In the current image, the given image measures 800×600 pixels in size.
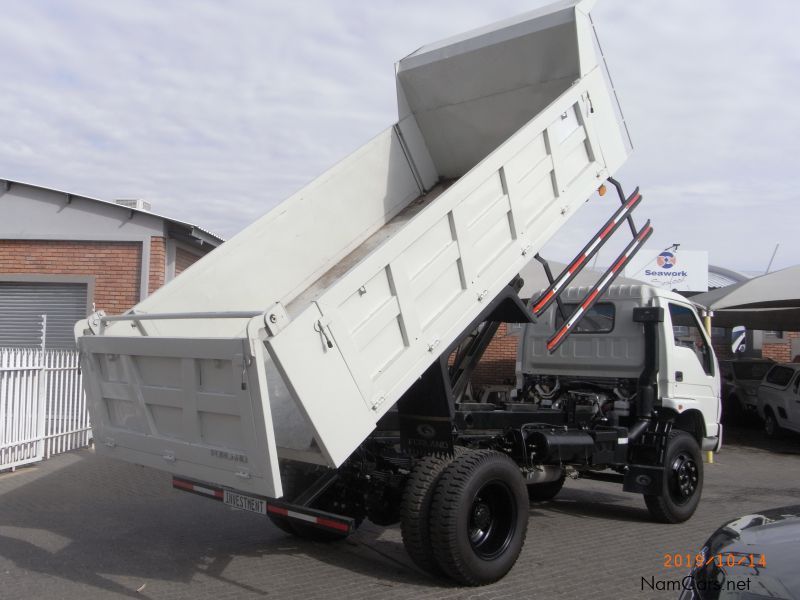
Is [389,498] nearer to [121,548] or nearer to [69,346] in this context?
[121,548]

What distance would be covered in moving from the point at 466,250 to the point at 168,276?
8852mm

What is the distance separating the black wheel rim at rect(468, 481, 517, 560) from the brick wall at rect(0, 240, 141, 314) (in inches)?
346

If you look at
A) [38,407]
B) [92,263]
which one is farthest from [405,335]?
[92,263]

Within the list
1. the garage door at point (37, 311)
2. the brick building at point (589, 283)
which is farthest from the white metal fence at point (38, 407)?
the brick building at point (589, 283)

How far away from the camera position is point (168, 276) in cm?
1309

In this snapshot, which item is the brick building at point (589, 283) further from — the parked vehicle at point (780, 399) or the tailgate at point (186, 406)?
the parked vehicle at point (780, 399)

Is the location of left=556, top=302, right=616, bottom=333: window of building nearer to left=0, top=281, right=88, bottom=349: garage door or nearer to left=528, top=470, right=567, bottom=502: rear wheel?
left=528, top=470, right=567, bottom=502: rear wheel

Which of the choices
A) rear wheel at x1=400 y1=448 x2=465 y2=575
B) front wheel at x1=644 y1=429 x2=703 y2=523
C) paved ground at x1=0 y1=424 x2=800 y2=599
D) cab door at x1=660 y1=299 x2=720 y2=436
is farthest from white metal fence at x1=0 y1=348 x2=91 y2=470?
cab door at x1=660 y1=299 x2=720 y2=436

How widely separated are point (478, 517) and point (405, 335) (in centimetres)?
153

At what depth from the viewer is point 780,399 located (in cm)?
1603

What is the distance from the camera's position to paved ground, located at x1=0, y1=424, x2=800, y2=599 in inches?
213

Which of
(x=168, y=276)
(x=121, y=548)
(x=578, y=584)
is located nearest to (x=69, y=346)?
(x=168, y=276)

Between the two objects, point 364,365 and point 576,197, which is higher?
point 576,197

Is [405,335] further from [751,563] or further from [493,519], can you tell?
[751,563]
